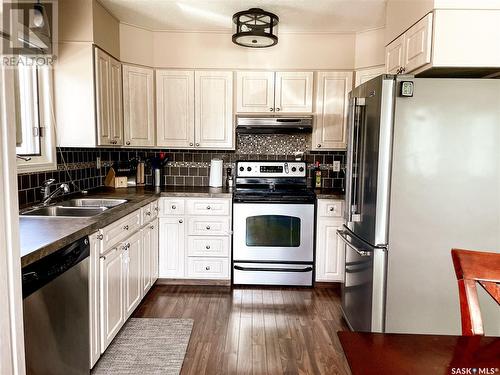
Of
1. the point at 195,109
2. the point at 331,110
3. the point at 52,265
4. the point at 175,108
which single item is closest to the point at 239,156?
the point at 195,109

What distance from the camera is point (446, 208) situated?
207 centimetres

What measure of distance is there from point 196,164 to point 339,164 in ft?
5.18

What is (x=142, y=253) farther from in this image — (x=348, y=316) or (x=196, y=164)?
(x=348, y=316)

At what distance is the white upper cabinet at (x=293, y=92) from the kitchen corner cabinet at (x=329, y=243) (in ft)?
3.17

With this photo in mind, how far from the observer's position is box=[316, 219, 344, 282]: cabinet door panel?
11.1 feet

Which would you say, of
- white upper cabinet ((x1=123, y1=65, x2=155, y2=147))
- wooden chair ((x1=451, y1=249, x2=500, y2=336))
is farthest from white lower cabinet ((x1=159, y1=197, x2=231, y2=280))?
wooden chair ((x1=451, y1=249, x2=500, y2=336))

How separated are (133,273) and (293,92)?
2.23 m

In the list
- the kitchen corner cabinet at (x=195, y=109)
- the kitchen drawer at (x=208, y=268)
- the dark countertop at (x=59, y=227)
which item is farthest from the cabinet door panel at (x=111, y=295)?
the kitchen corner cabinet at (x=195, y=109)

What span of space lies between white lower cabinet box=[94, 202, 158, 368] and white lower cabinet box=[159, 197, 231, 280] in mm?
193

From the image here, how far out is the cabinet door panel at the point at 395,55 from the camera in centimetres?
257

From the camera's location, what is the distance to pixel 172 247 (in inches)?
134

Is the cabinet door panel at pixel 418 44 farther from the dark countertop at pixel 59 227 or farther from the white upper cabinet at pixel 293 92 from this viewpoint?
the dark countertop at pixel 59 227

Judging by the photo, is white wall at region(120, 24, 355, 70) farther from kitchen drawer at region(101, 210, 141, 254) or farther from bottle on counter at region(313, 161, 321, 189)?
kitchen drawer at region(101, 210, 141, 254)

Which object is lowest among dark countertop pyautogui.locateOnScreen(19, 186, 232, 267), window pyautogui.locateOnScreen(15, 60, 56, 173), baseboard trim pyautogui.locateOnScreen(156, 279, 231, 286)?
baseboard trim pyautogui.locateOnScreen(156, 279, 231, 286)
